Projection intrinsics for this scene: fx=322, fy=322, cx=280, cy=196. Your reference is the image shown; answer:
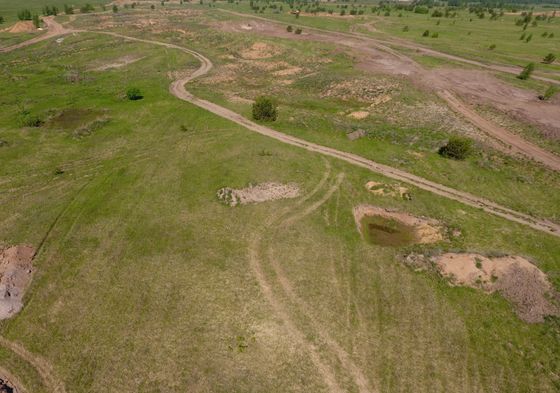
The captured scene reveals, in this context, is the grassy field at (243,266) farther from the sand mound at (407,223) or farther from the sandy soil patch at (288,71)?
the sandy soil patch at (288,71)

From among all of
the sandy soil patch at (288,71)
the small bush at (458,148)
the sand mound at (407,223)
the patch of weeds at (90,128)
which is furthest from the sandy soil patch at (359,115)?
the patch of weeds at (90,128)

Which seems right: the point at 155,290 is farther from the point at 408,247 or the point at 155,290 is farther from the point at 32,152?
the point at 32,152

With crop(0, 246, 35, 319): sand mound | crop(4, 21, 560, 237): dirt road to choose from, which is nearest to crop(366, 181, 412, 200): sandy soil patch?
crop(4, 21, 560, 237): dirt road

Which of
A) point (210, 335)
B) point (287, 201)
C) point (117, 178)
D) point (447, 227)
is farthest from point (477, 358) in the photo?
point (117, 178)

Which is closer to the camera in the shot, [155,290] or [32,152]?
[155,290]

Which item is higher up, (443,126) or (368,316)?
(443,126)

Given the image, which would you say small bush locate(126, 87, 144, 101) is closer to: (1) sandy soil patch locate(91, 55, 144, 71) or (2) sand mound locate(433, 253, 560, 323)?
(1) sandy soil patch locate(91, 55, 144, 71)

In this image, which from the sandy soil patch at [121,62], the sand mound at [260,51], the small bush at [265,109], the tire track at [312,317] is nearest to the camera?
the tire track at [312,317]
